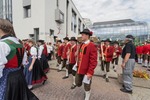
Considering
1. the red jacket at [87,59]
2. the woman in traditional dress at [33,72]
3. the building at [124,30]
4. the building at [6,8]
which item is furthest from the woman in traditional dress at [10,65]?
the building at [124,30]

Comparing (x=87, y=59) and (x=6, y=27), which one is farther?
(x=87, y=59)

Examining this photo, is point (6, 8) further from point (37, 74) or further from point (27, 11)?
point (37, 74)

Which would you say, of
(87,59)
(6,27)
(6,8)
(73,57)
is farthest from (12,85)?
(6,8)

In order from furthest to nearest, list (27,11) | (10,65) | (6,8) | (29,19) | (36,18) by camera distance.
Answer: (6,8) → (27,11) → (29,19) → (36,18) → (10,65)

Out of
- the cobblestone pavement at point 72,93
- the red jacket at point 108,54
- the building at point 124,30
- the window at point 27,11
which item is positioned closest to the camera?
the cobblestone pavement at point 72,93

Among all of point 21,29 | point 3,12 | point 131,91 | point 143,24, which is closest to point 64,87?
point 131,91

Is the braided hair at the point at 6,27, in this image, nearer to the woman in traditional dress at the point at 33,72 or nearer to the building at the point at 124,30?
the woman in traditional dress at the point at 33,72

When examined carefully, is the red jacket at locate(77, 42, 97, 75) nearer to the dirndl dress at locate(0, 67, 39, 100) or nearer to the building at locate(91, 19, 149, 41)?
the dirndl dress at locate(0, 67, 39, 100)

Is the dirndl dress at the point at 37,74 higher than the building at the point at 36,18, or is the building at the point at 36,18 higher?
the building at the point at 36,18

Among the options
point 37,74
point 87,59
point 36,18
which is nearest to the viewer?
point 87,59

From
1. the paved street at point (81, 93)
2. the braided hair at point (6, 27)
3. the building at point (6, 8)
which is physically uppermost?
the building at point (6, 8)

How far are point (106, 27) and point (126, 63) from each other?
181 ft

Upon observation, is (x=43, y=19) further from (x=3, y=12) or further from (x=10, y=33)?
(x=10, y=33)

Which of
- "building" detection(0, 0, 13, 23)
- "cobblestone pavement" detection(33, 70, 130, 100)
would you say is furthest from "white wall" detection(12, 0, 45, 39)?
"cobblestone pavement" detection(33, 70, 130, 100)
